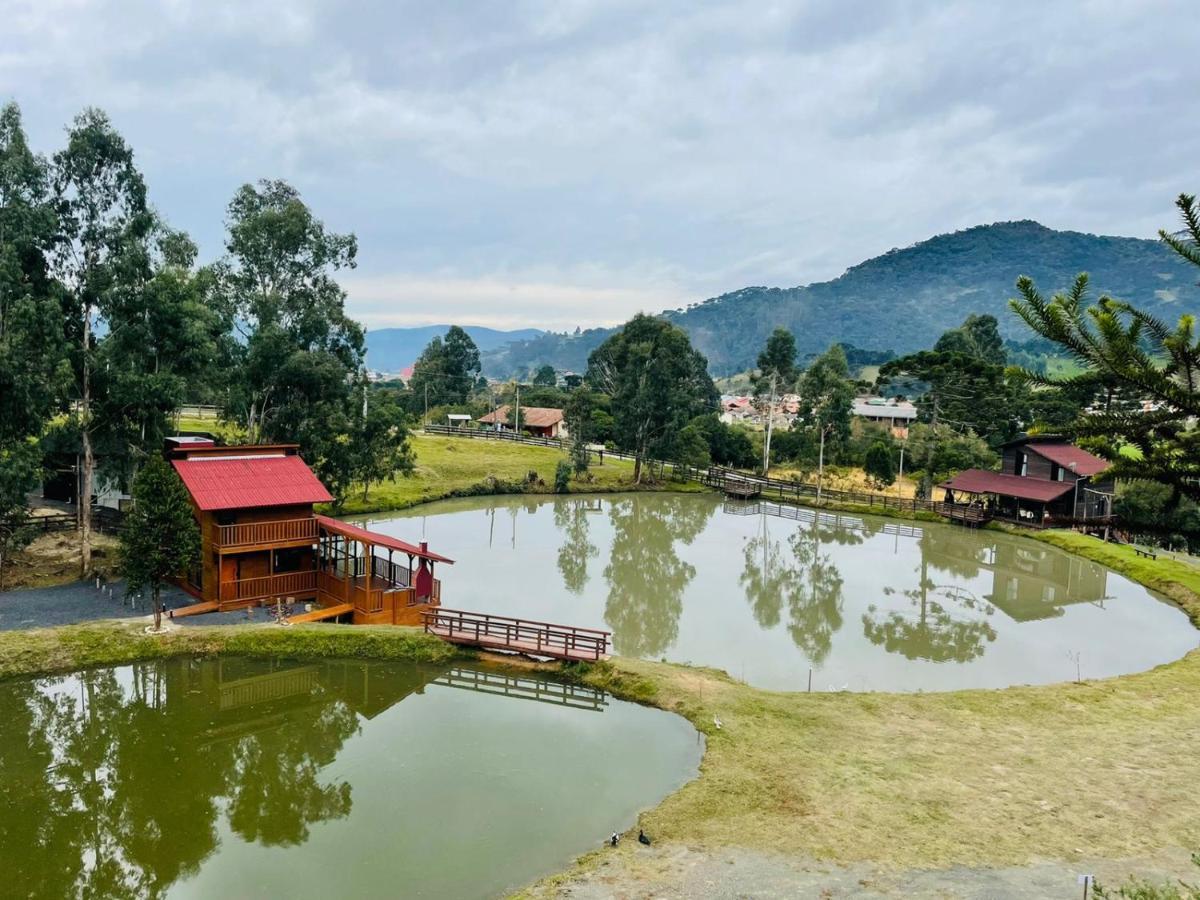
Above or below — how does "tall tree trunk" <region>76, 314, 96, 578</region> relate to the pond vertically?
above

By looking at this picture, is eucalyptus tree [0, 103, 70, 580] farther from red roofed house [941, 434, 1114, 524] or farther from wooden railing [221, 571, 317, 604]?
red roofed house [941, 434, 1114, 524]

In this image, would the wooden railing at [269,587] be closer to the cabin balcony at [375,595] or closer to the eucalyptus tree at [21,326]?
the cabin balcony at [375,595]

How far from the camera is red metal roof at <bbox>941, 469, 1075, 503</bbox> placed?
132ft

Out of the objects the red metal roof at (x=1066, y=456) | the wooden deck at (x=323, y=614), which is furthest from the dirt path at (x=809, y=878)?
the red metal roof at (x=1066, y=456)

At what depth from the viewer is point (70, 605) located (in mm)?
21609

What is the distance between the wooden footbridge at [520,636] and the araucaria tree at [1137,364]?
570 inches

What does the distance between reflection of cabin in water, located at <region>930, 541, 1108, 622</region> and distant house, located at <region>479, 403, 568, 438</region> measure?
46039 mm

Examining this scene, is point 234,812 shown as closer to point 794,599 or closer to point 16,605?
point 16,605

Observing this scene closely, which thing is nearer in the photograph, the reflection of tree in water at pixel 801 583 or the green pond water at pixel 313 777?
the green pond water at pixel 313 777

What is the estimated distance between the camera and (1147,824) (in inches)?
468

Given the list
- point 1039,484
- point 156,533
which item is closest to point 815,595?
point 1039,484

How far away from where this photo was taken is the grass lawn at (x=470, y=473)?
44.4m

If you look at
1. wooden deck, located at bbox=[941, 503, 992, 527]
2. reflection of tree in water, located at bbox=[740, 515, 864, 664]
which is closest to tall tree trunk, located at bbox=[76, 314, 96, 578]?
reflection of tree in water, located at bbox=[740, 515, 864, 664]

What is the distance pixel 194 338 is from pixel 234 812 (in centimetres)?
1929
